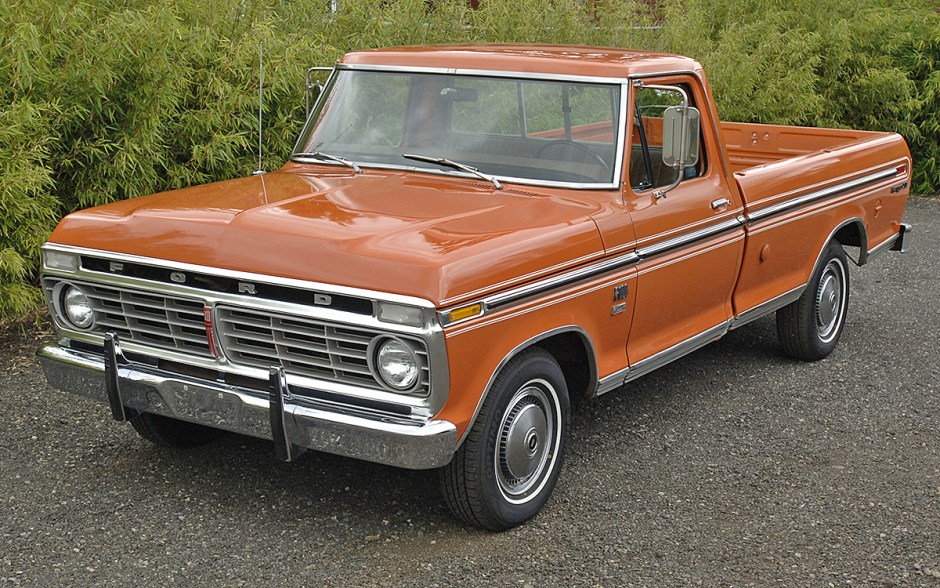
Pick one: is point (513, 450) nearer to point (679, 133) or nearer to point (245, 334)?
point (245, 334)

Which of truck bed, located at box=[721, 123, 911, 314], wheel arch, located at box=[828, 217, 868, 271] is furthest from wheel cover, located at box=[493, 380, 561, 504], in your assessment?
wheel arch, located at box=[828, 217, 868, 271]

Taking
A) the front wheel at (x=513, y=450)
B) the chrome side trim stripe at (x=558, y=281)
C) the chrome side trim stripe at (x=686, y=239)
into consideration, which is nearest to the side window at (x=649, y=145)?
the chrome side trim stripe at (x=686, y=239)

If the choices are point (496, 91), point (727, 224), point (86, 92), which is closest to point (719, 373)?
point (727, 224)

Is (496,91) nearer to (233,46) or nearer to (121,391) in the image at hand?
(121,391)

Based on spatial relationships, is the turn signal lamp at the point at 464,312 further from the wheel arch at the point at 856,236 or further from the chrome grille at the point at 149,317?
the wheel arch at the point at 856,236

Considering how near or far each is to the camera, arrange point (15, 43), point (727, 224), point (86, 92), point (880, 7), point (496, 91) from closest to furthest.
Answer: point (496, 91) < point (727, 224) < point (15, 43) < point (86, 92) < point (880, 7)

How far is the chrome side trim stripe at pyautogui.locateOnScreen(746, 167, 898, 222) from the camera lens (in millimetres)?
5942

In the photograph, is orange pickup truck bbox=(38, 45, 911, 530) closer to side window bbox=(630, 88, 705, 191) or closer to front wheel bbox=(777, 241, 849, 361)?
side window bbox=(630, 88, 705, 191)

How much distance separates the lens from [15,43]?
653 cm

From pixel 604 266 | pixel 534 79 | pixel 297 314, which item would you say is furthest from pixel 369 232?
pixel 534 79

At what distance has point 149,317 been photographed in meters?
4.43

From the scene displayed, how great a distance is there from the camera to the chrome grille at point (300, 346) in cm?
398

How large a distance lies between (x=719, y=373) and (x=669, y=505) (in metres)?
1.99

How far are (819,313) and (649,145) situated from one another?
2.13 metres
